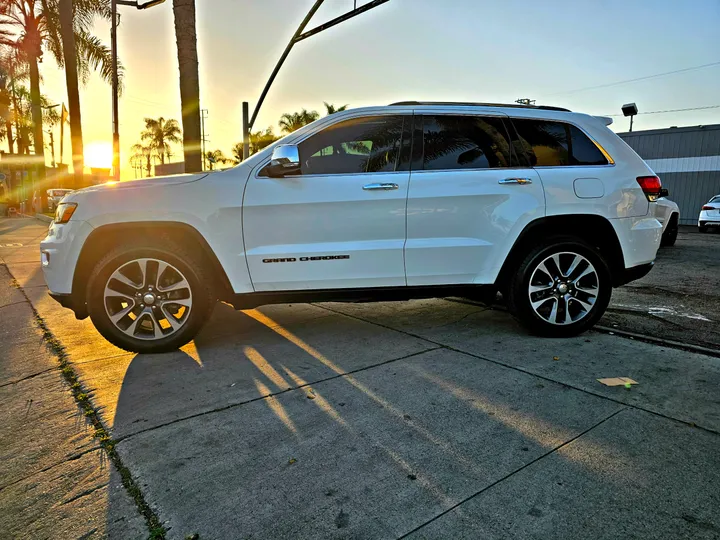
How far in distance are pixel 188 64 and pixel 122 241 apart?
5.05m

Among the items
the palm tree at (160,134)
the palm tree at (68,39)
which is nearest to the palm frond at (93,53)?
the palm tree at (68,39)

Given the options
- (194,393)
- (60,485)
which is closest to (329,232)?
(194,393)

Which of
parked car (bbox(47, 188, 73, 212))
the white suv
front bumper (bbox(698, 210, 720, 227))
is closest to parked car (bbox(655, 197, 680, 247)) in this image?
the white suv

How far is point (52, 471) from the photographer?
86.7 inches

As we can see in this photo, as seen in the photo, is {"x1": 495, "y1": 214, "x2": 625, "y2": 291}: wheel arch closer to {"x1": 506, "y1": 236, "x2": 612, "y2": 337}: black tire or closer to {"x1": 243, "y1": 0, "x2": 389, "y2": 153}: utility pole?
{"x1": 506, "y1": 236, "x2": 612, "y2": 337}: black tire

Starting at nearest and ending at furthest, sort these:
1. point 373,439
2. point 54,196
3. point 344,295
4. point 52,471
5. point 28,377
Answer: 1. point 52,471
2. point 373,439
3. point 28,377
4. point 344,295
5. point 54,196

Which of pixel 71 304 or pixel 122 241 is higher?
pixel 122 241

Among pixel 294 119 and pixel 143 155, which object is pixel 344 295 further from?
pixel 143 155

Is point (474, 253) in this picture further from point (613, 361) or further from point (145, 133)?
point (145, 133)

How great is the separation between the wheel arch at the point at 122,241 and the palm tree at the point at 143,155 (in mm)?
65846

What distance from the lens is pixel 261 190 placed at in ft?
11.9

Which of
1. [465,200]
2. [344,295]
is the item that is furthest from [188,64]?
[465,200]

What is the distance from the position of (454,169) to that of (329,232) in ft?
3.73

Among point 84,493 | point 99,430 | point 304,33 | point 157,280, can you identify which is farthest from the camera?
point 304,33
